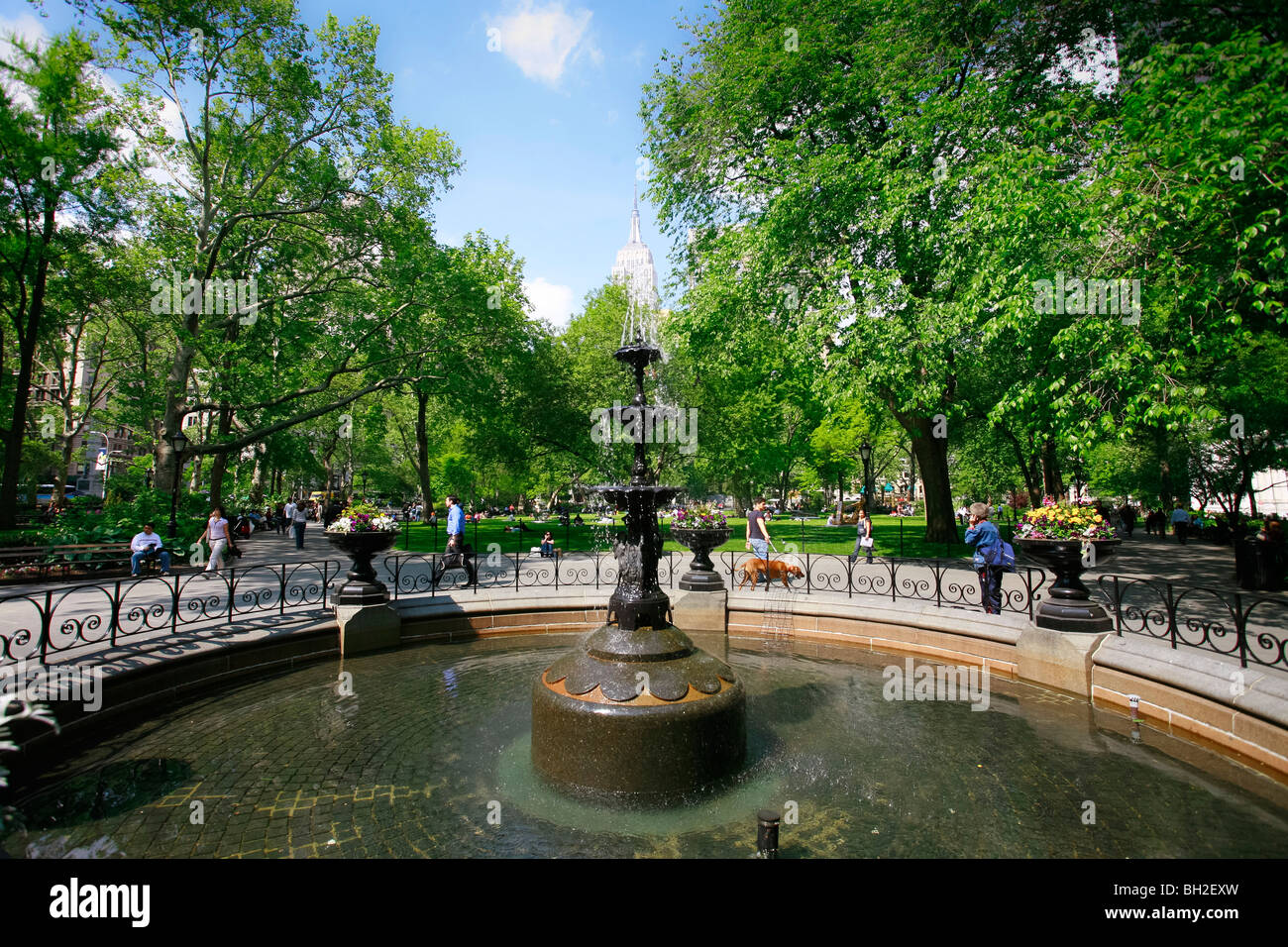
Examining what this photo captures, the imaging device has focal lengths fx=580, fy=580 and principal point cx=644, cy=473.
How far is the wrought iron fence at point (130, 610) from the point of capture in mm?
6883

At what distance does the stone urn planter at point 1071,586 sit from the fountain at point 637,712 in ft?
16.2

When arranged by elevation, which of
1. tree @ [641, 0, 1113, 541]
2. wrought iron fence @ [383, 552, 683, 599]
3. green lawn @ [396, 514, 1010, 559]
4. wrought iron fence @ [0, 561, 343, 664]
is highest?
tree @ [641, 0, 1113, 541]

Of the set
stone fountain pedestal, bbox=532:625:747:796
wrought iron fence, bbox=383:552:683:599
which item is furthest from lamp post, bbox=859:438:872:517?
stone fountain pedestal, bbox=532:625:747:796

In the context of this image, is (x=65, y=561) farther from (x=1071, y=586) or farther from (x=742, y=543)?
(x=742, y=543)

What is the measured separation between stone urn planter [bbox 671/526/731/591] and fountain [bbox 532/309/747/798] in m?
5.14

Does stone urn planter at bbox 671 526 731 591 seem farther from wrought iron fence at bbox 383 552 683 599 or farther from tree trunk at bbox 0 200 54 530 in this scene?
tree trunk at bbox 0 200 54 530

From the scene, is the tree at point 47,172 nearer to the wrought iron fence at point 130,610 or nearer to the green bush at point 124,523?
the green bush at point 124,523

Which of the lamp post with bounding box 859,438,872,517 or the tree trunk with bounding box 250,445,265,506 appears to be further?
the tree trunk with bounding box 250,445,265,506

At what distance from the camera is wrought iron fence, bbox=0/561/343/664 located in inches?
271

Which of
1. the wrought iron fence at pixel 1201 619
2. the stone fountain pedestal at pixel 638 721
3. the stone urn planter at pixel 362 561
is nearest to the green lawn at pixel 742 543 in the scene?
the wrought iron fence at pixel 1201 619

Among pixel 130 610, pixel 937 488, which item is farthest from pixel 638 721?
pixel 937 488

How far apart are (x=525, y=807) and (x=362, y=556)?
622cm

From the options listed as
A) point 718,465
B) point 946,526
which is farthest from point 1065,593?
point 718,465
